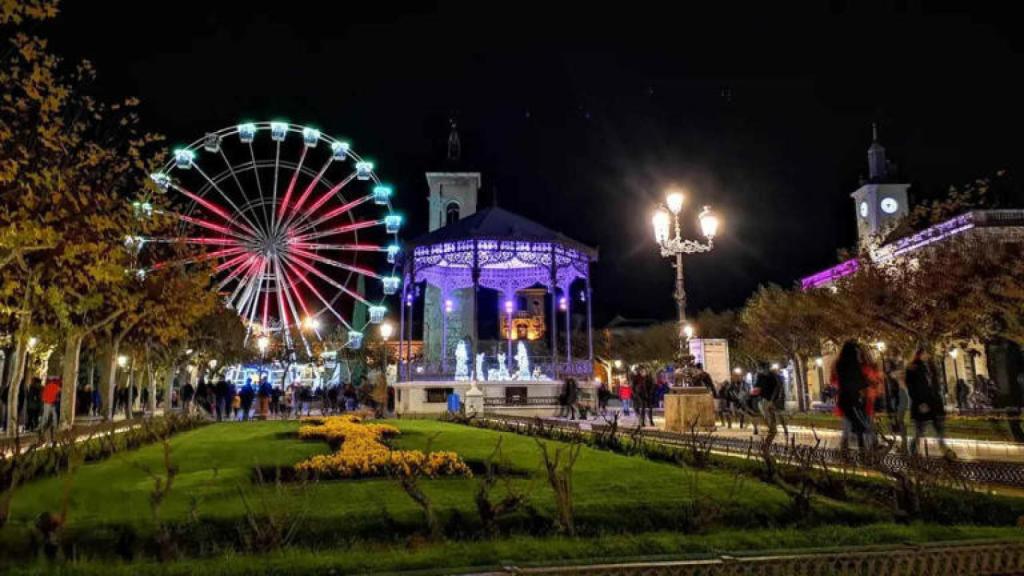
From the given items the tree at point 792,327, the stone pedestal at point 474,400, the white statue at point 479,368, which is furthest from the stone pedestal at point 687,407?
the tree at point 792,327

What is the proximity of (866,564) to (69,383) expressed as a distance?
22.1 meters

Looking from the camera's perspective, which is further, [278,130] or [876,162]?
[876,162]

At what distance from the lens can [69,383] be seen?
21.1 m

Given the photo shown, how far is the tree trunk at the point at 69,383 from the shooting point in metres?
20.7

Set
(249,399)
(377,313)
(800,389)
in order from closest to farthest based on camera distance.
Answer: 1. (249,399)
2. (377,313)
3. (800,389)

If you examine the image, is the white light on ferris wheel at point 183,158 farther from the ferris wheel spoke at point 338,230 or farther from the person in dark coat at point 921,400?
the person in dark coat at point 921,400

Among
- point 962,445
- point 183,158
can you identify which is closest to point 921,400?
point 962,445

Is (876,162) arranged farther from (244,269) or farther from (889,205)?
Result: (244,269)

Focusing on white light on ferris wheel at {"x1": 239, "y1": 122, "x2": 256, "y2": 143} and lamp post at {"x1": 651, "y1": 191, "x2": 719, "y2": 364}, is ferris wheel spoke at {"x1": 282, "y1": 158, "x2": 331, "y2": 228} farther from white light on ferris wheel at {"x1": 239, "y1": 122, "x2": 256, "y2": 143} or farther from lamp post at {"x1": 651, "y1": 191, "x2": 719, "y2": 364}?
lamp post at {"x1": 651, "y1": 191, "x2": 719, "y2": 364}

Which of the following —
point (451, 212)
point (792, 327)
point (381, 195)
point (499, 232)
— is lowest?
point (792, 327)

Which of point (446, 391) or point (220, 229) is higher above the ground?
point (220, 229)

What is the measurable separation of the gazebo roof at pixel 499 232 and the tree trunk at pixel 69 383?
1362 centimetres

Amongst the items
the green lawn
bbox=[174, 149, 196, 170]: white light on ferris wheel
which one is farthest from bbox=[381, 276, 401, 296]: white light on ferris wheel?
the green lawn

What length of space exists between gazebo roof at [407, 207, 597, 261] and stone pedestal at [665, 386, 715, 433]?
1425 centimetres
